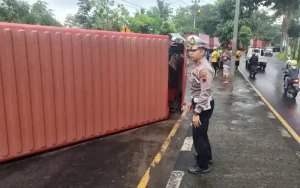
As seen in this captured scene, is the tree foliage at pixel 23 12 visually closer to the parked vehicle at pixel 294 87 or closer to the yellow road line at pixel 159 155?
the yellow road line at pixel 159 155

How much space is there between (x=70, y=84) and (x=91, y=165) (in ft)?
4.83

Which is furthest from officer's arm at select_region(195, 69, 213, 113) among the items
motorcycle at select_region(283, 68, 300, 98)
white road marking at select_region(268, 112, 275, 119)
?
motorcycle at select_region(283, 68, 300, 98)

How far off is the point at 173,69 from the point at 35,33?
4.11 m

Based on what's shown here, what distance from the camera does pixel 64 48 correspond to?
4.98 m

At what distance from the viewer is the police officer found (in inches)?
159

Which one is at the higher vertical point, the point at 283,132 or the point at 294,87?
the point at 294,87

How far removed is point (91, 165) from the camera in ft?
15.1

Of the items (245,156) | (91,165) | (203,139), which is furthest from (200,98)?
(91,165)

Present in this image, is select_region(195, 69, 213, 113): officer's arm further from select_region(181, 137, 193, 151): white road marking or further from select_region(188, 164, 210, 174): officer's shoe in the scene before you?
select_region(181, 137, 193, 151): white road marking

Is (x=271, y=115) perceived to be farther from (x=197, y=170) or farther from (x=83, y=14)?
(x=83, y=14)

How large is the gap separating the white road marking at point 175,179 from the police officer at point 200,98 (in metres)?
0.17

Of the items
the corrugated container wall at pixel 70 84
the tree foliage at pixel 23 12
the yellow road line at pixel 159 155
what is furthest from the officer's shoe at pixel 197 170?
the tree foliage at pixel 23 12

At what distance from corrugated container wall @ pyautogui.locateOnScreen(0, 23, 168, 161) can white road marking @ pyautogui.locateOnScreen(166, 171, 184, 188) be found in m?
2.02

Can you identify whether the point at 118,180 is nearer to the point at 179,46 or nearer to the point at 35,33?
the point at 35,33
